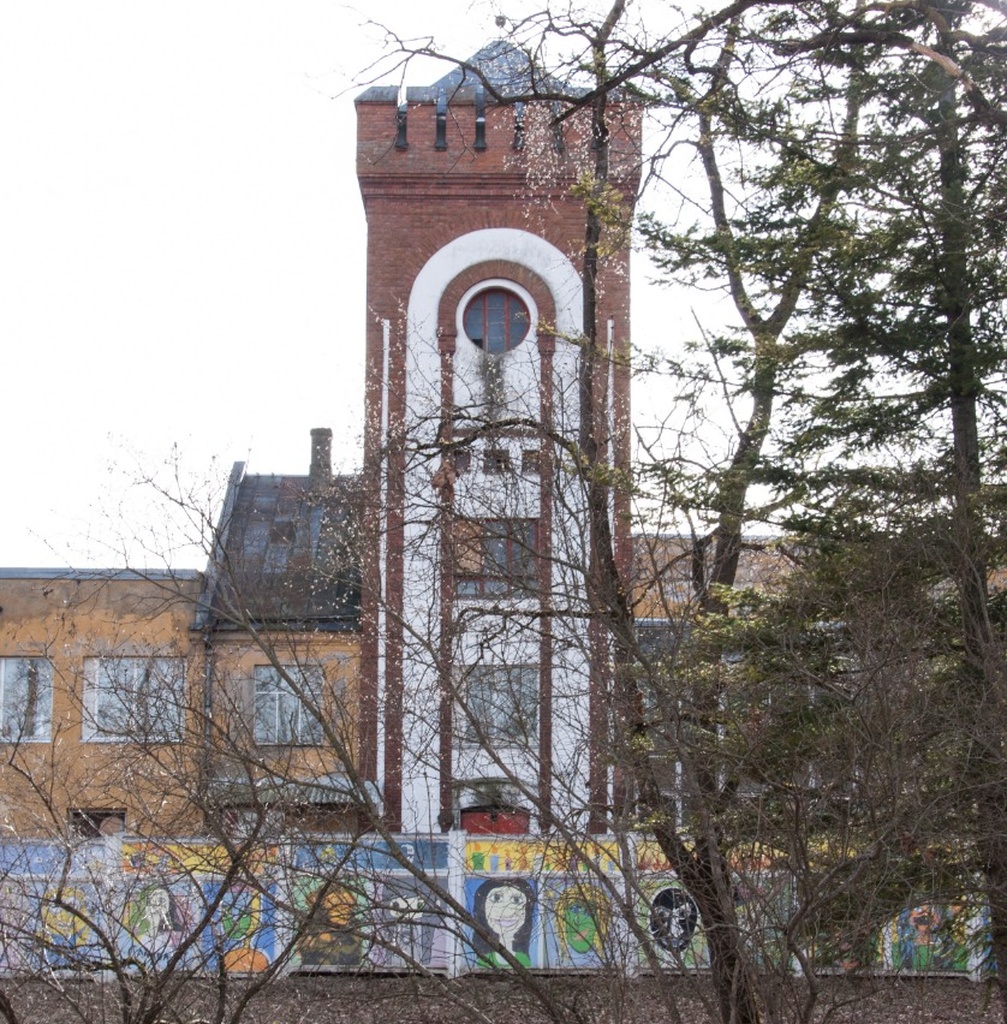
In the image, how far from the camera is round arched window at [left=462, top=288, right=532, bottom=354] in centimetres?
2280

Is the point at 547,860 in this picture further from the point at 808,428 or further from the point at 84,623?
the point at 84,623

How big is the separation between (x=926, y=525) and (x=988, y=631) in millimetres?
1053

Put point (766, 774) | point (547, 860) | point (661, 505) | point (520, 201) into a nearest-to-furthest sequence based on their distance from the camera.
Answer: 1. point (766, 774)
2. point (547, 860)
3. point (661, 505)
4. point (520, 201)

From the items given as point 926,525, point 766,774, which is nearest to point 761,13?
point 926,525

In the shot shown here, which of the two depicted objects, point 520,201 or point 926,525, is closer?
point 926,525

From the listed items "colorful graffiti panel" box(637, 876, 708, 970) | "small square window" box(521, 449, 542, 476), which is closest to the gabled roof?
"small square window" box(521, 449, 542, 476)

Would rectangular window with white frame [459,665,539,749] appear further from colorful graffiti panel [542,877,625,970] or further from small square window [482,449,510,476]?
small square window [482,449,510,476]

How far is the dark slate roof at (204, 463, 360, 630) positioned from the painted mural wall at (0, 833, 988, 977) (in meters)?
2.31

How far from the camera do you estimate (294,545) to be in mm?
16359

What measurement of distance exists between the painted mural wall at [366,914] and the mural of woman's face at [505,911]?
128 centimetres

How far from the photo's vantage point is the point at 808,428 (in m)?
11.3

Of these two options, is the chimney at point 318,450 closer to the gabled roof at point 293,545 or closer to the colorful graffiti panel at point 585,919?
the gabled roof at point 293,545

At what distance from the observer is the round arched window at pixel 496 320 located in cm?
2280

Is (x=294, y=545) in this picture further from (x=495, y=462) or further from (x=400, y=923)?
(x=400, y=923)
